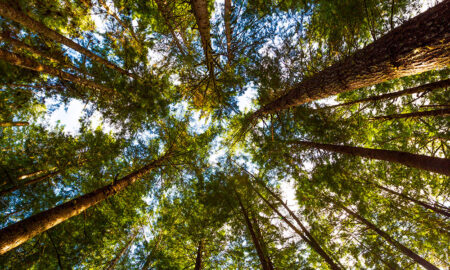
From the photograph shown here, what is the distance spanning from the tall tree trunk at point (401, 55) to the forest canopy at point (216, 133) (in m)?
0.04

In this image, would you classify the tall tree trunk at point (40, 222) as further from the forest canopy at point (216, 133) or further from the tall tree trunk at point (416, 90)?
the tall tree trunk at point (416, 90)

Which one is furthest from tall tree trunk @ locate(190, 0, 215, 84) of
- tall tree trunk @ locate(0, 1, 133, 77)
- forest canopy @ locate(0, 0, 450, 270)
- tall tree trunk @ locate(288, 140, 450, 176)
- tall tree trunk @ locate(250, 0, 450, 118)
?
tall tree trunk @ locate(288, 140, 450, 176)

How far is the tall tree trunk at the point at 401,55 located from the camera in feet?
6.79

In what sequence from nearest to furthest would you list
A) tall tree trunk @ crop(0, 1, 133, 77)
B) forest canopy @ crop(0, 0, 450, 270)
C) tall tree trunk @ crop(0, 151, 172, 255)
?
1. tall tree trunk @ crop(0, 151, 172, 255)
2. tall tree trunk @ crop(0, 1, 133, 77)
3. forest canopy @ crop(0, 0, 450, 270)

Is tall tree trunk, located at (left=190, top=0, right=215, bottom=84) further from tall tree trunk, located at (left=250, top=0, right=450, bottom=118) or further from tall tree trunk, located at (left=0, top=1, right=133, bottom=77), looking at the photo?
tall tree trunk, located at (left=0, top=1, right=133, bottom=77)

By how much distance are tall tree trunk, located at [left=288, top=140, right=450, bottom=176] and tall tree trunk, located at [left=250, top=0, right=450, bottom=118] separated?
2.27 meters

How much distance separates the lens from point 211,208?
261 inches

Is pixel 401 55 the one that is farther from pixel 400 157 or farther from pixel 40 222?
pixel 40 222

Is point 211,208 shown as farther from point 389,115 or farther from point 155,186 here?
point 389,115

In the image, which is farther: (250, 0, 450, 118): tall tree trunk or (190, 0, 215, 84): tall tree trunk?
(190, 0, 215, 84): tall tree trunk

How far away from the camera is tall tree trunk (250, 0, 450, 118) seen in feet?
6.79

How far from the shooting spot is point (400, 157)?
4.21 m

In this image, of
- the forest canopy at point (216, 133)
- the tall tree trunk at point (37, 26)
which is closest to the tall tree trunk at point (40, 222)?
the forest canopy at point (216, 133)

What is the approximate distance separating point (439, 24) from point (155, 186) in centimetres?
855
